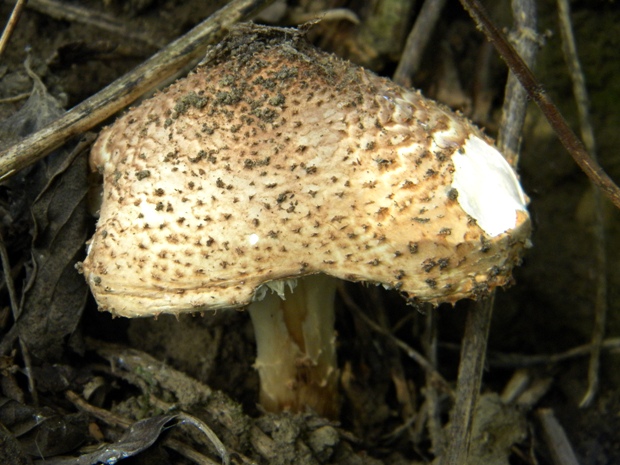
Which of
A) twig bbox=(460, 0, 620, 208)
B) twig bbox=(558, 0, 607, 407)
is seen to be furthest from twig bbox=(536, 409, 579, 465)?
twig bbox=(460, 0, 620, 208)

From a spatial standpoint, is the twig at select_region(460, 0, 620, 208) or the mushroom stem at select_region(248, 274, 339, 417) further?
the mushroom stem at select_region(248, 274, 339, 417)

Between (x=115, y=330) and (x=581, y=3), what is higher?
(x=581, y=3)

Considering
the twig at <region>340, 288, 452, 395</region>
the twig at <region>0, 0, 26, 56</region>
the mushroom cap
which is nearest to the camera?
the mushroom cap

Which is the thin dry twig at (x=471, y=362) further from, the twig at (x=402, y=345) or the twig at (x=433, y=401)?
the twig at (x=402, y=345)

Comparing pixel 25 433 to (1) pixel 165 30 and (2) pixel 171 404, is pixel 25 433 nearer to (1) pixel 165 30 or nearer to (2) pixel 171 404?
(2) pixel 171 404

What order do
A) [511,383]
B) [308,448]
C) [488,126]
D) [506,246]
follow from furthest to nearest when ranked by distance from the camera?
[488,126]
[511,383]
[308,448]
[506,246]

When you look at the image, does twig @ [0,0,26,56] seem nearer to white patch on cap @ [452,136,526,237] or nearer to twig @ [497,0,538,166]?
white patch on cap @ [452,136,526,237]

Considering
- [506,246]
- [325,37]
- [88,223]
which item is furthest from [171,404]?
[325,37]

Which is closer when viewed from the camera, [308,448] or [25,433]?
[25,433]

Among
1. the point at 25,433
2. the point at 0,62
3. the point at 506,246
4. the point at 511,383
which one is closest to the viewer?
the point at 506,246
